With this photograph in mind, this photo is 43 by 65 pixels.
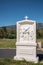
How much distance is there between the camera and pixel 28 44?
38.1 ft

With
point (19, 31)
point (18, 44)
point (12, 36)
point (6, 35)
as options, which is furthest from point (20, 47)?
point (6, 35)

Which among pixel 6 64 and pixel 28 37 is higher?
pixel 28 37

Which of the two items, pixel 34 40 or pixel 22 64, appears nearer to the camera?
pixel 22 64

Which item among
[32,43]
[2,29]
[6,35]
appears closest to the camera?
[32,43]

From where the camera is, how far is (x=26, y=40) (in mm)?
11734

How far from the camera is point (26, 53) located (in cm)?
1169

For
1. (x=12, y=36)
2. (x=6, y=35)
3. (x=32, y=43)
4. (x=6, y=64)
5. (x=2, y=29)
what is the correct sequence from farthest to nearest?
(x=2, y=29) → (x=6, y=35) → (x=12, y=36) → (x=32, y=43) → (x=6, y=64)

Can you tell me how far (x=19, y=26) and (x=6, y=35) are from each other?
124 ft

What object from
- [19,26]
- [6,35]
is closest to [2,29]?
[6,35]

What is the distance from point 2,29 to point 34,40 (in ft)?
142

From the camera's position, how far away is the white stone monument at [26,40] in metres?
11.5

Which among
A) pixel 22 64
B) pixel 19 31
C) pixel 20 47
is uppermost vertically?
pixel 19 31

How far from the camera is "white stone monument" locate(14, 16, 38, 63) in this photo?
11.5 metres

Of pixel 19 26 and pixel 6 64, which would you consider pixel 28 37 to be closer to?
pixel 19 26
